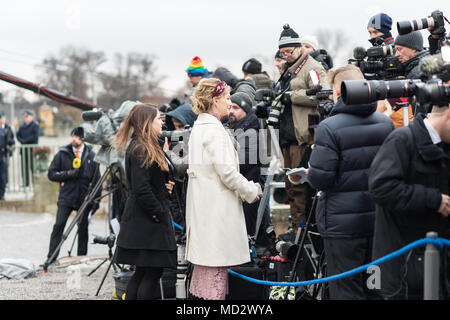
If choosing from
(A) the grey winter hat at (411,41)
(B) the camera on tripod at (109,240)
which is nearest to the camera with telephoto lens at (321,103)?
(A) the grey winter hat at (411,41)

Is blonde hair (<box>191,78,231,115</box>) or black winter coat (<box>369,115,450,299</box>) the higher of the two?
blonde hair (<box>191,78,231,115</box>)

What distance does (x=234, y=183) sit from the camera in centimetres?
461

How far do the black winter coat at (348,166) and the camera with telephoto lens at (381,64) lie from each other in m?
1.13

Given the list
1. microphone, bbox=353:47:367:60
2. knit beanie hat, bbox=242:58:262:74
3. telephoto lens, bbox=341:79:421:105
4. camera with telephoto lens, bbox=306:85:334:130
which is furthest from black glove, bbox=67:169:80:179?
telephoto lens, bbox=341:79:421:105

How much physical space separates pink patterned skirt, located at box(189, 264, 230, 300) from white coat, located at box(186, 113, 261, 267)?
93 mm

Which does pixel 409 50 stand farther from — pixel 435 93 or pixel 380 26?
pixel 435 93

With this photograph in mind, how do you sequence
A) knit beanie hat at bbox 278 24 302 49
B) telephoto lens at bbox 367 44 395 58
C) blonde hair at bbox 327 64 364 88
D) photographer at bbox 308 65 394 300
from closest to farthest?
photographer at bbox 308 65 394 300 < blonde hair at bbox 327 64 364 88 < telephoto lens at bbox 367 44 395 58 < knit beanie hat at bbox 278 24 302 49

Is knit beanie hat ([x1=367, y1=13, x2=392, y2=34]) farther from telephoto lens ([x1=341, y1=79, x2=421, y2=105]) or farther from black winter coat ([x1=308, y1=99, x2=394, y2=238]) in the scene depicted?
telephoto lens ([x1=341, y1=79, x2=421, y2=105])

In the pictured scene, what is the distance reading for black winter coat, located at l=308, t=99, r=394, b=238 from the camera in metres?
4.20

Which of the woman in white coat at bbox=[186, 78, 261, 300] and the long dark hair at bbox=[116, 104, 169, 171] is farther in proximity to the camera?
the long dark hair at bbox=[116, 104, 169, 171]

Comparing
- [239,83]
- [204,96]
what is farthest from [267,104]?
[204,96]

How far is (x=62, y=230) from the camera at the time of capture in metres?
8.91

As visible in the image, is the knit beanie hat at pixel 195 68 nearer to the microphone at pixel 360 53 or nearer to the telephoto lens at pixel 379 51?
the microphone at pixel 360 53
